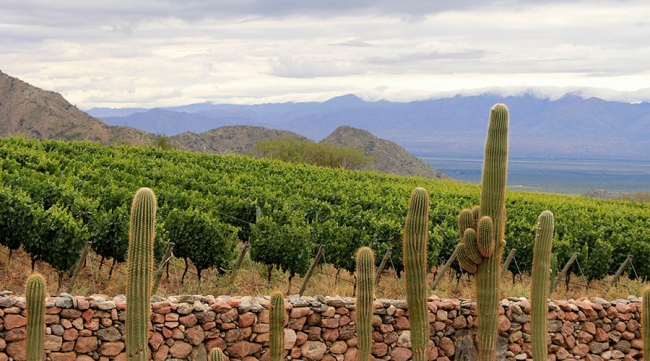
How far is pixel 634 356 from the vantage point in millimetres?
17281

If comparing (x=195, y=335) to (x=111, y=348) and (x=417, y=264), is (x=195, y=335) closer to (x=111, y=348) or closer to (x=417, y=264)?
(x=111, y=348)

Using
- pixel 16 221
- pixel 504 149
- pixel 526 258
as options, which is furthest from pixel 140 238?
pixel 526 258

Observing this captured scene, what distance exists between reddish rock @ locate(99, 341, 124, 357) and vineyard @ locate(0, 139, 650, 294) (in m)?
3.34

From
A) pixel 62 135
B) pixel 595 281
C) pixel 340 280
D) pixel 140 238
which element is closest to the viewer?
pixel 140 238

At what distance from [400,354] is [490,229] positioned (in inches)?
176

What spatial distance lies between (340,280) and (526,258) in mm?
5638

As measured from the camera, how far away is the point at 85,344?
12727 millimetres

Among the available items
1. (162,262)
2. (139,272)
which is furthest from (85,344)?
(139,272)

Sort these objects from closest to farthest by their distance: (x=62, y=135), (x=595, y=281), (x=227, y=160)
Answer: (x=595, y=281), (x=227, y=160), (x=62, y=135)

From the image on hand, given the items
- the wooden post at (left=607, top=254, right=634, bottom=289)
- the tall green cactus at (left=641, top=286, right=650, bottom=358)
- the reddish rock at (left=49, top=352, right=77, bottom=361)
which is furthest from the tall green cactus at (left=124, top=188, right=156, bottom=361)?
the wooden post at (left=607, top=254, right=634, bottom=289)

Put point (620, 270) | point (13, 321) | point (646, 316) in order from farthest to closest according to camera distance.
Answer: point (620, 270) < point (13, 321) < point (646, 316)

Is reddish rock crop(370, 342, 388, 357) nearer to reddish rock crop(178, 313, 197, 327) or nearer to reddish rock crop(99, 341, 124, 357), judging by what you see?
reddish rock crop(178, 313, 197, 327)

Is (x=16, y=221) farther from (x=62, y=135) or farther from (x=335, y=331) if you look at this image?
(x=62, y=135)

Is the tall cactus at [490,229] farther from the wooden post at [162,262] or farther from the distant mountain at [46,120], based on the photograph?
the distant mountain at [46,120]
